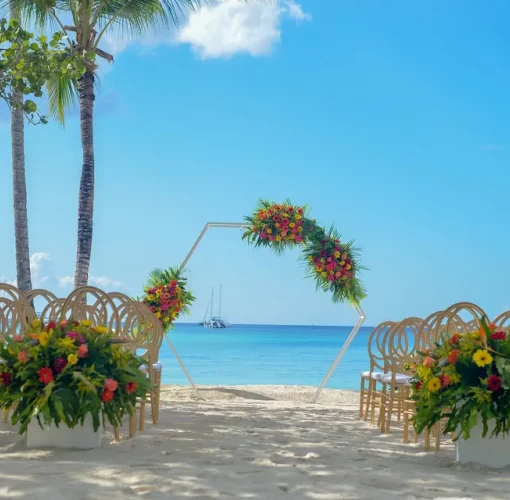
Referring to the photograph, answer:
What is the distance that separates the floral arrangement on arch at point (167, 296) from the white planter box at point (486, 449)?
5.29m

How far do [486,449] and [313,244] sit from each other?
530 cm

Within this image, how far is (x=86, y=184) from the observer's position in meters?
10.3

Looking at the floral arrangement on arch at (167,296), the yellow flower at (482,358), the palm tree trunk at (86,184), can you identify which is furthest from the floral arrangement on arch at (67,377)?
the palm tree trunk at (86,184)

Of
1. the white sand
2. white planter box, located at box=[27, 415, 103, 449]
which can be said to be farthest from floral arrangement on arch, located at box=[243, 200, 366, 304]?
white planter box, located at box=[27, 415, 103, 449]

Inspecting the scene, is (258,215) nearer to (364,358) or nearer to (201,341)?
(364,358)

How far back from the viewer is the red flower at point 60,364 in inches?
159

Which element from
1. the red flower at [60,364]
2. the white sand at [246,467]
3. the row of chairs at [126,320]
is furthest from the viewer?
the row of chairs at [126,320]

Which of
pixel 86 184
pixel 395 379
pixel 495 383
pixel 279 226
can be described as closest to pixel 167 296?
pixel 279 226

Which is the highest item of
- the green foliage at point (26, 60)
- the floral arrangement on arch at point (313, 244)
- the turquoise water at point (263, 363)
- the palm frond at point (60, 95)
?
the palm frond at point (60, 95)

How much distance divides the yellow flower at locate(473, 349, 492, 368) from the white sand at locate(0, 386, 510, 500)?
2.01ft

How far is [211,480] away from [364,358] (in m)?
29.8

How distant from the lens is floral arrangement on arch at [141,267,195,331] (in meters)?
8.88

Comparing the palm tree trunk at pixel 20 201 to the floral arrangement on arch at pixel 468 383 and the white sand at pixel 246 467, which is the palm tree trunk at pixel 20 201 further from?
the floral arrangement on arch at pixel 468 383

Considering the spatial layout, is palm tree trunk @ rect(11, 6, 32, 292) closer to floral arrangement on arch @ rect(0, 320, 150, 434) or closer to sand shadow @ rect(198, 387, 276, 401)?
sand shadow @ rect(198, 387, 276, 401)
